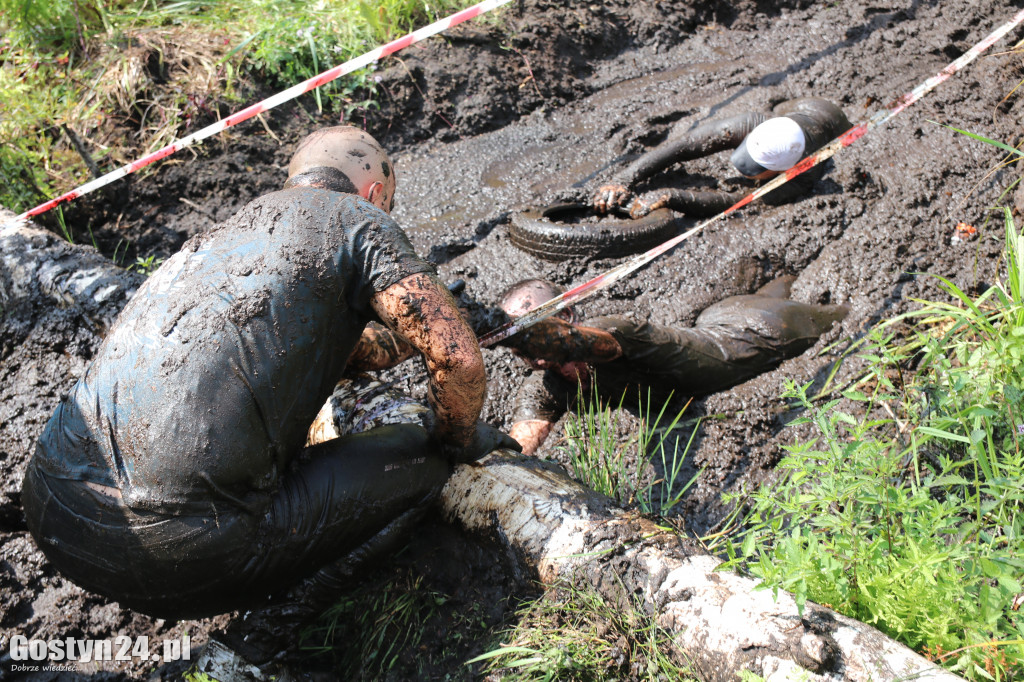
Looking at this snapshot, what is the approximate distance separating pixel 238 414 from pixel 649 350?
2113 mm

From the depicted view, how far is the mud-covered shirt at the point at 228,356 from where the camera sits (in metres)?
2.03

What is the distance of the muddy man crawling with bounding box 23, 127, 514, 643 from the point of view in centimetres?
204

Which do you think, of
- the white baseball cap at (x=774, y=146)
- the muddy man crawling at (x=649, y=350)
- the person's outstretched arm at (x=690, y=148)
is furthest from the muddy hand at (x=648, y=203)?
the muddy man crawling at (x=649, y=350)

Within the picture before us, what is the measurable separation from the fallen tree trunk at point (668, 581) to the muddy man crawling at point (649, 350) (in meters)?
0.83

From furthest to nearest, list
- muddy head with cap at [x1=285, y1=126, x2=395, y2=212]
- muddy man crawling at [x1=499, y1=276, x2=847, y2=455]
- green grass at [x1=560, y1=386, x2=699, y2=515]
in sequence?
muddy man crawling at [x1=499, y1=276, x2=847, y2=455] < green grass at [x1=560, y1=386, x2=699, y2=515] < muddy head with cap at [x1=285, y1=126, x2=395, y2=212]

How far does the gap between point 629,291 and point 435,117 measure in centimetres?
253

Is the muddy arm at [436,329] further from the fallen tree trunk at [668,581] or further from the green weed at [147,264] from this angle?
the green weed at [147,264]

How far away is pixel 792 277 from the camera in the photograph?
4355mm

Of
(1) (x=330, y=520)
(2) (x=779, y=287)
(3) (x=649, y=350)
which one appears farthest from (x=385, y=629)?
(2) (x=779, y=287)

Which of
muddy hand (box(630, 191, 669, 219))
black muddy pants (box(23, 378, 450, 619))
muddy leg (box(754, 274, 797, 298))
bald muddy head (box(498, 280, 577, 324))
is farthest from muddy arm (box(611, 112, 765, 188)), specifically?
black muddy pants (box(23, 378, 450, 619))

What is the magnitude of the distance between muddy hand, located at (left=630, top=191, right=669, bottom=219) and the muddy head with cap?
2.38 meters

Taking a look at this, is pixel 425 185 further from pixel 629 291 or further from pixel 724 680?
pixel 724 680

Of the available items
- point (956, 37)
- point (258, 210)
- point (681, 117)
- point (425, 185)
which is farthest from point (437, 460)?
point (956, 37)

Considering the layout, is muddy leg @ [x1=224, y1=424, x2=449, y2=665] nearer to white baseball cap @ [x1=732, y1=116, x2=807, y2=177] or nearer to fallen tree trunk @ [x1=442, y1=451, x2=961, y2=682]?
fallen tree trunk @ [x1=442, y1=451, x2=961, y2=682]
